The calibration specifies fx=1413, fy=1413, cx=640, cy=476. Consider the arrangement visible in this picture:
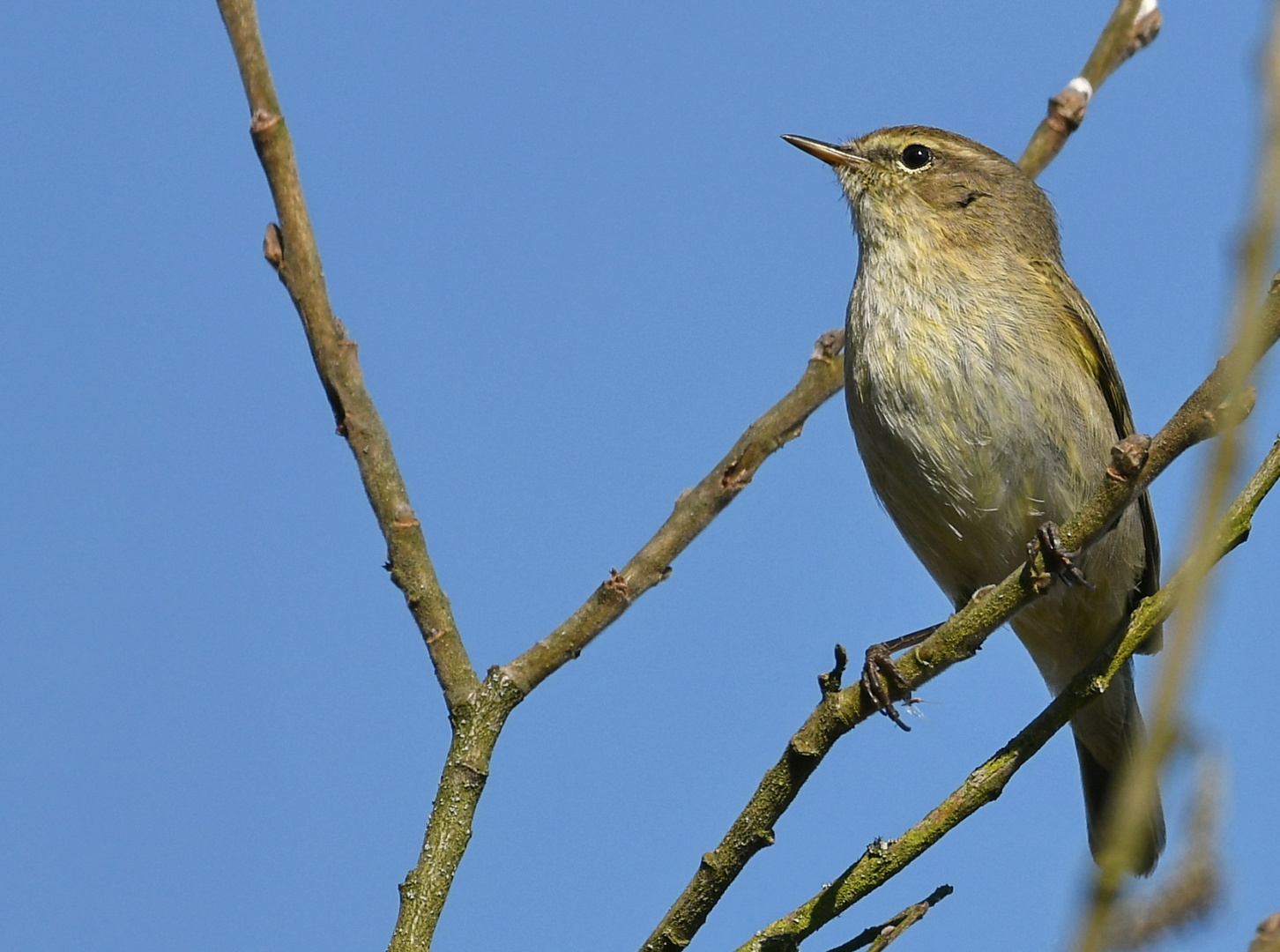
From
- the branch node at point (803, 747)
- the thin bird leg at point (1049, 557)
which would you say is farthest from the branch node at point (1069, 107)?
the branch node at point (803, 747)

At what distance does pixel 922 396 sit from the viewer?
196 inches

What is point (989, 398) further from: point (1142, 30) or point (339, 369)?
point (339, 369)

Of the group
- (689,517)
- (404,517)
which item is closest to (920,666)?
(689,517)

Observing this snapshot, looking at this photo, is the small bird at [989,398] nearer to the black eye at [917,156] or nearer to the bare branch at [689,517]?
the black eye at [917,156]

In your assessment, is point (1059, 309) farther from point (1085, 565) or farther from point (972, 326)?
point (1085, 565)

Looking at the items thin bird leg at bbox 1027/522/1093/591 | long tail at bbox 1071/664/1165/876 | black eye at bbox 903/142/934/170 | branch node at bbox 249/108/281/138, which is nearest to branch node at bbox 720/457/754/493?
thin bird leg at bbox 1027/522/1093/591

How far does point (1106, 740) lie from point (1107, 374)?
5.06 ft

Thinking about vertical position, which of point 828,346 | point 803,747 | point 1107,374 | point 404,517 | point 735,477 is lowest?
point 803,747

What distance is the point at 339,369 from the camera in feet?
9.39

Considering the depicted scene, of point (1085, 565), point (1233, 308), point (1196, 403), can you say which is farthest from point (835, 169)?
point (1233, 308)

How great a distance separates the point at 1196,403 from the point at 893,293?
300cm

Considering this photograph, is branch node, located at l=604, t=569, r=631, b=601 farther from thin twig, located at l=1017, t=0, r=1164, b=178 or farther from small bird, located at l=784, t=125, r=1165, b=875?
thin twig, located at l=1017, t=0, r=1164, b=178

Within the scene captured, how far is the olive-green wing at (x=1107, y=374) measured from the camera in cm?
549

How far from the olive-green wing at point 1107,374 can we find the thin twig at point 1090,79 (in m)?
1.03
